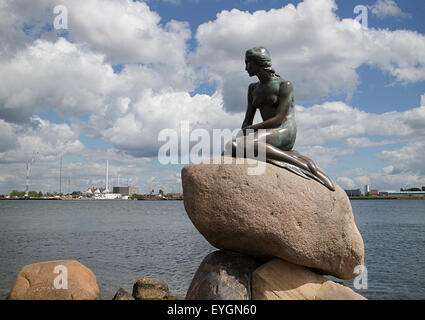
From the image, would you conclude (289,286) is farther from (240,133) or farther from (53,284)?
(53,284)

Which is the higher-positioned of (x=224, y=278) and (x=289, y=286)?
(x=224, y=278)

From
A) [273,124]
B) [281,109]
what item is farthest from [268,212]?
[281,109]

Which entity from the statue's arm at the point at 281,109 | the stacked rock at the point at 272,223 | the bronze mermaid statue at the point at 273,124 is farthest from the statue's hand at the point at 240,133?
the stacked rock at the point at 272,223

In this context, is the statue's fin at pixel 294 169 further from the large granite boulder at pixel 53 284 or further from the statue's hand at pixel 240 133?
the large granite boulder at pixel 53 284

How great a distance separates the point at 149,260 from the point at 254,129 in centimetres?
1238

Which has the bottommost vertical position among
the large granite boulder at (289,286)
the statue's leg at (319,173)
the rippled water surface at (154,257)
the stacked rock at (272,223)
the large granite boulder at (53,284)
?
the rippled water surface at (154,257)

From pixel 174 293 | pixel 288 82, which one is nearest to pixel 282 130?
pixel 288 82

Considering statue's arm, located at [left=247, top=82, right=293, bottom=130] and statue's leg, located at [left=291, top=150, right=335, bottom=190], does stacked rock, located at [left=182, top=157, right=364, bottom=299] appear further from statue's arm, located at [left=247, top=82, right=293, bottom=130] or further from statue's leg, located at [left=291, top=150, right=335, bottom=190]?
statue's arm, located at [left=247, top=82, right=293, bottom=130]

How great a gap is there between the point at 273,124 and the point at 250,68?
1.32m

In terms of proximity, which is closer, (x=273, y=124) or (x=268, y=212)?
(x=268, y=212)

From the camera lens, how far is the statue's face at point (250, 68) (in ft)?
24.6

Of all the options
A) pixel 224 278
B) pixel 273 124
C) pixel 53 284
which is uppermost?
pixel 273 124

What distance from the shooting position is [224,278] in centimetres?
636

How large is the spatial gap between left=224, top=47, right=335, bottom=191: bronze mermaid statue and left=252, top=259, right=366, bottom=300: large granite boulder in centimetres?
178
